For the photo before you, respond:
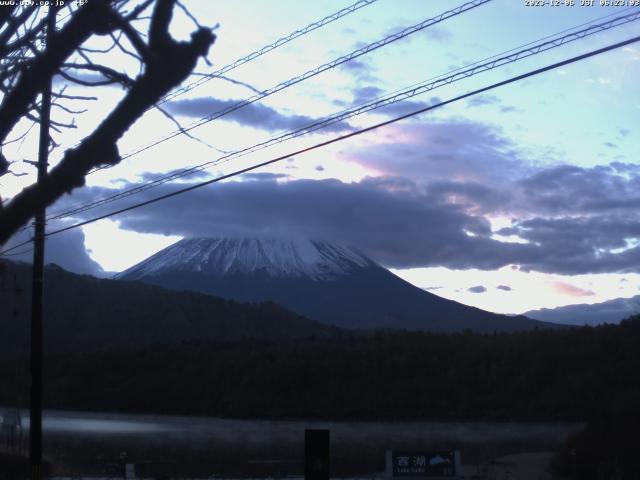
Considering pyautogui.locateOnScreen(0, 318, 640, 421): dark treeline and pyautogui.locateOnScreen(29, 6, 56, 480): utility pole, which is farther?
pyautogui.locateOnScreen(0, 318, 640, 421): dark treeline

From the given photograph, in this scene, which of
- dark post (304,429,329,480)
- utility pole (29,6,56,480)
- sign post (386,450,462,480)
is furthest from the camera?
sign post (386,450,462,480)

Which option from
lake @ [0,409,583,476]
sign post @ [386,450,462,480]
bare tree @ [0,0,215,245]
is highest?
bare tree @ [0,0,215,245]

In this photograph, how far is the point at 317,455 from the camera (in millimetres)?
11562

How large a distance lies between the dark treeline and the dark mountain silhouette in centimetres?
1903

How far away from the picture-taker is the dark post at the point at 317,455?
1150 cm

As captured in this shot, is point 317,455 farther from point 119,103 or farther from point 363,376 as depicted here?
point 363,376

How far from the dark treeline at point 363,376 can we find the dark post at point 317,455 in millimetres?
43176

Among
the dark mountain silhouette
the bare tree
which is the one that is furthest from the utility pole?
the dark mountain silhouette

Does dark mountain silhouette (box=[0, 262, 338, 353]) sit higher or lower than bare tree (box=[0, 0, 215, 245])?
higher

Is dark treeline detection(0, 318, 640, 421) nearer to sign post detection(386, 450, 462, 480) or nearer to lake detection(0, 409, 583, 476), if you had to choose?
lake detection(0, 409, 583, 476)

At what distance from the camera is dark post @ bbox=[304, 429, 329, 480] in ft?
37.7

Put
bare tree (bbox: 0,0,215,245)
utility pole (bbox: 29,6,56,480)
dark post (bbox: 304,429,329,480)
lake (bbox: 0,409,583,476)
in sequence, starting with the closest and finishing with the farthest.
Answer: bare tree (bbox: 0,0,215,245)
dark post (bbox: 304,429,329,480)
utility pole (bbox: 29,6,56,480)
lake (bbox: 0,409,583,476)

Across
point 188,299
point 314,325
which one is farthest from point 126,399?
point 314,325

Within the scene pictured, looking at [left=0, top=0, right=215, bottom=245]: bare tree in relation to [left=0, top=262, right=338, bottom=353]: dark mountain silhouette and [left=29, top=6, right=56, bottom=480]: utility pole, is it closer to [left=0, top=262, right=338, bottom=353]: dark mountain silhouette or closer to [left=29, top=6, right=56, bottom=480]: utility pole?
[left=29, top=6, right=56, bottom=480]: utility pole
